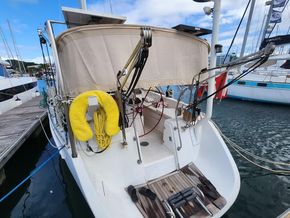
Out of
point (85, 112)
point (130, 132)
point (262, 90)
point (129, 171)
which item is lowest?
point (262, 90)

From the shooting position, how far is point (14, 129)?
20.8 feet

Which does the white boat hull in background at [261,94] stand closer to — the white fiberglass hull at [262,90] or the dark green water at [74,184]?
the white fiberglass hull at [262,90]

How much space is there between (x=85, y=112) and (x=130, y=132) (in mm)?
925

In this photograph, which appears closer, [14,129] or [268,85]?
[14,129]

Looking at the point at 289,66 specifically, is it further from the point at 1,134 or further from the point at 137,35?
the point at 1,134

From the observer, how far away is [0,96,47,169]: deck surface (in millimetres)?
4727

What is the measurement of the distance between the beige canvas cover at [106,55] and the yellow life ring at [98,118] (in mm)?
163

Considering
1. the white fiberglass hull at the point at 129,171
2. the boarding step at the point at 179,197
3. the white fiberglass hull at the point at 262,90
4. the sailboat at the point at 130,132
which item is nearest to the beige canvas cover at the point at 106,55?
the sailboat at the point at 130,132

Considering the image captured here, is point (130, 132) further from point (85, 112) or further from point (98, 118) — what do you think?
point (85, 112)

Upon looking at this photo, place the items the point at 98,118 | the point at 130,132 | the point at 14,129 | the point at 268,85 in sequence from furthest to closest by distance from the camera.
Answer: the point at 268,85, the point at 14,129, the point at 130,132, the point at 98,118

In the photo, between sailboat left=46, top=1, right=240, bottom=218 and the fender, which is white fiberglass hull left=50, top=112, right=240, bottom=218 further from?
the fender

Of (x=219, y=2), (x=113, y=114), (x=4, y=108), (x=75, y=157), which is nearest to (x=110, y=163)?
(x=75, y=157)

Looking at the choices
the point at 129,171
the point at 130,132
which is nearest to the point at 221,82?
Answer: the point at 130,132

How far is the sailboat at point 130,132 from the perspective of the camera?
2197 mm
